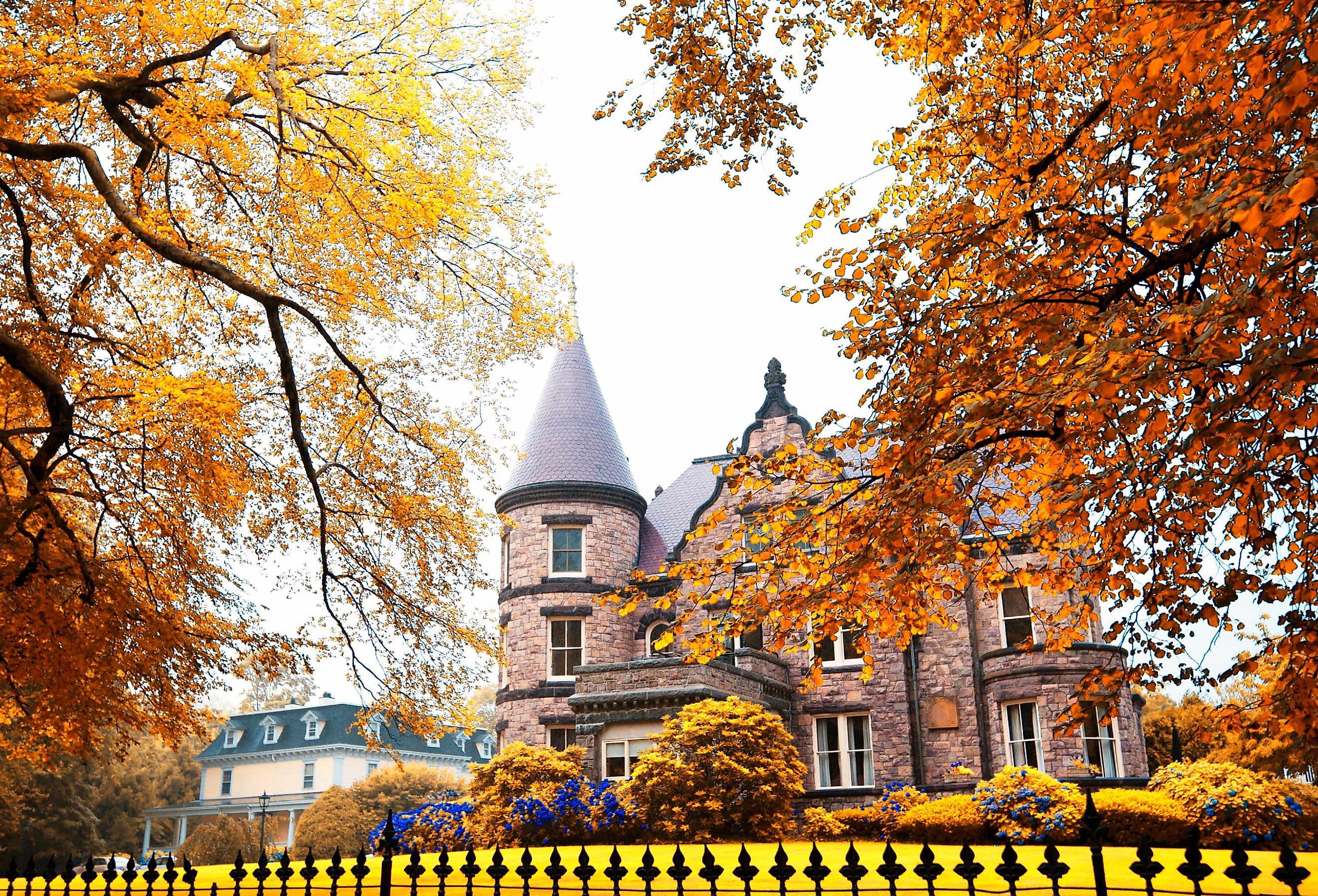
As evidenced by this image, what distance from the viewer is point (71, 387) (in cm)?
1105

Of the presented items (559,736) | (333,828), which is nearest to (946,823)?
(559,736)

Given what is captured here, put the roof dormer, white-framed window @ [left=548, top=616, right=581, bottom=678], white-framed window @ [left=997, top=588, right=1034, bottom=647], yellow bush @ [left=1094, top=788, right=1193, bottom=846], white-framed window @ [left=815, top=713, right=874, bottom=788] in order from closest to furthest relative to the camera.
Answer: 1. yellow bush @ [left=1094, top=788, right=1193, bottom=846]
2. white-framed window @ [left=997, top=588, right=1034, bottom=647]
3. white-framed window @ [left=815, top=713, right=874, bottom=788]
4. white-framed window @ [left=548, top=616, right=581, bottom=678]
5. the roof dormer

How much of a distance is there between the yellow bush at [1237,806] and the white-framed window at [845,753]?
967 cm

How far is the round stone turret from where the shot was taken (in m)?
26.8

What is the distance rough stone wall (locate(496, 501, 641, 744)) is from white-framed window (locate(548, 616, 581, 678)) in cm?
16

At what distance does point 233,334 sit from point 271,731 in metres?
41.3

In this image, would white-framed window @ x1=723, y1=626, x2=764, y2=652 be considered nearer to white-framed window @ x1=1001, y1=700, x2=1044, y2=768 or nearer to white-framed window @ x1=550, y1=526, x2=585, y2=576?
white-framed window @ x1=550, y1=526, x2=585, y2=576

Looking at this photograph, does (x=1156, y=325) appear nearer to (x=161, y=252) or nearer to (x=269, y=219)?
(x=161, y=252)

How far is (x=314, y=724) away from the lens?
47969mm

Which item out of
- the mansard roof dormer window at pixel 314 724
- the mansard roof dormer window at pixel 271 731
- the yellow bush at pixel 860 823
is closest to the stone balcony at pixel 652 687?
the yellow bush at pixel 860 823

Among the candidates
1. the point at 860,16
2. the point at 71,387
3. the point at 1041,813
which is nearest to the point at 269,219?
the point at 71,387

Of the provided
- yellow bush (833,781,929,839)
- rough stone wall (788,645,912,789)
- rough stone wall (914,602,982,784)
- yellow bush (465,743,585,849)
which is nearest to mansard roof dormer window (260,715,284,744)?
yellow bush (465,743,585,849)

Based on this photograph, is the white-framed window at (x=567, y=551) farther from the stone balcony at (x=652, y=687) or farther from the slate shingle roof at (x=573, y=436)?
the stone balcony at (x=652, y=687)

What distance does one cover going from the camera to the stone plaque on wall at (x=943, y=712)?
24312 mm
